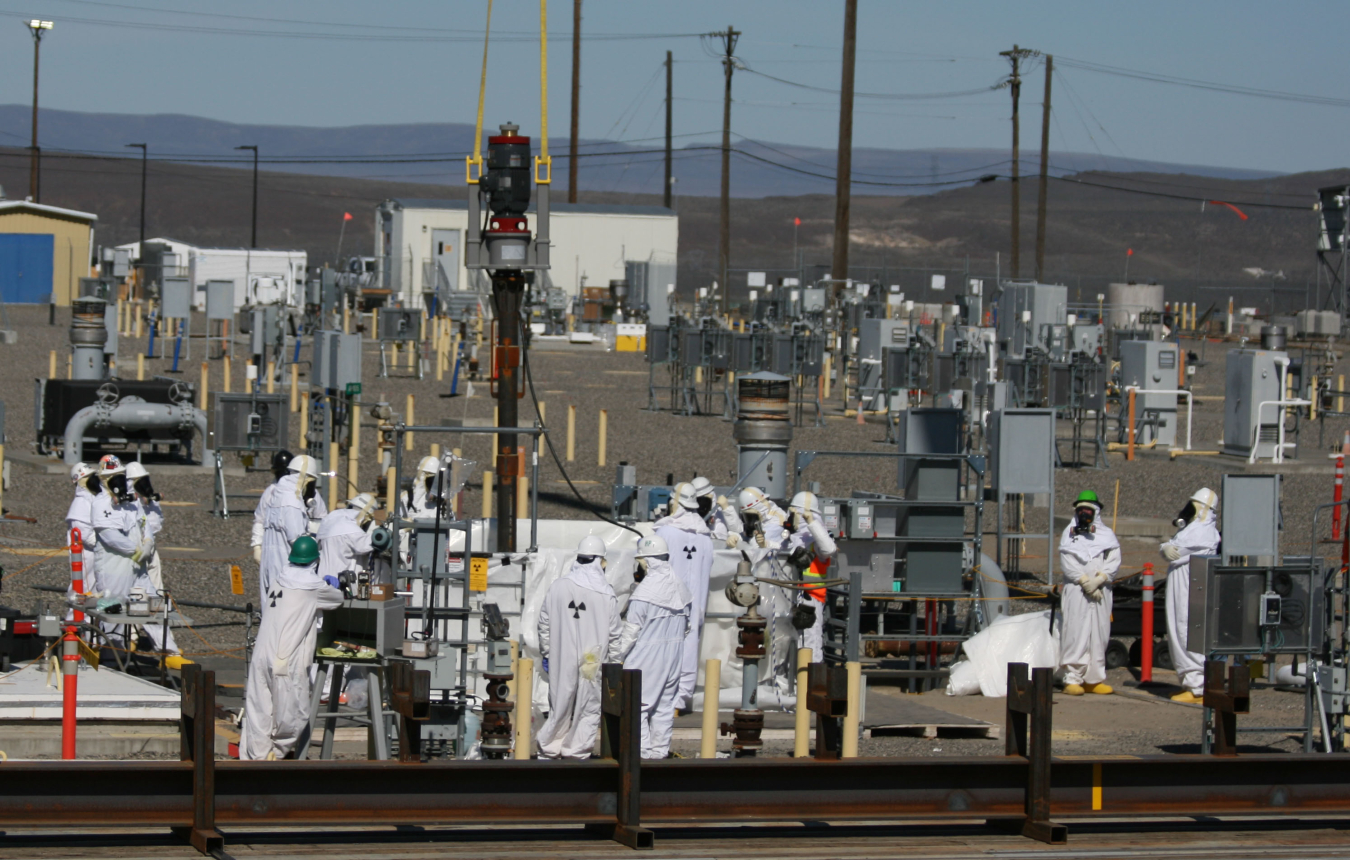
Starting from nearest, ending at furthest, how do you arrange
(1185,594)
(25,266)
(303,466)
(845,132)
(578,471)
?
(303,466) < (1185,594) < (578,471) < (845,132) < (25,266)

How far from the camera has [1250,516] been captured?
1219 cm

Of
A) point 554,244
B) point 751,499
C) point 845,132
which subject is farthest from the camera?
point 554,244

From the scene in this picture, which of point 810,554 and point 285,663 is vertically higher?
point 810,554

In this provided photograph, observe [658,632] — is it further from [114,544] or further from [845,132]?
[845,132]

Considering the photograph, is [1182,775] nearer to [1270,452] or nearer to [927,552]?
[927,552]

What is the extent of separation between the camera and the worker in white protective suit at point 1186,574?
13.8 metres

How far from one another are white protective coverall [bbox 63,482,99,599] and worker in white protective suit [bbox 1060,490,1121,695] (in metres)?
7.60

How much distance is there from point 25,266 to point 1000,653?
4608 cm

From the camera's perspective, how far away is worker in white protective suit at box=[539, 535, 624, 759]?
1089 centimetres

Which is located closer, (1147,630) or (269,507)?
(269,507)

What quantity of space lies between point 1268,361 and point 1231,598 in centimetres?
1630

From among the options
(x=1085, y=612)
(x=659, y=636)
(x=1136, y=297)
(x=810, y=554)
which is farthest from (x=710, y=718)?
(x=1136, y=297)

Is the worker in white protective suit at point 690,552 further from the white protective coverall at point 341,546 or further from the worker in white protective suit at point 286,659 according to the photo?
the worker in white protective suit at point 286,659

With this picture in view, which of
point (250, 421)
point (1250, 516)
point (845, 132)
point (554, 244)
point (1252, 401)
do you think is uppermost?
point (845, 132)
